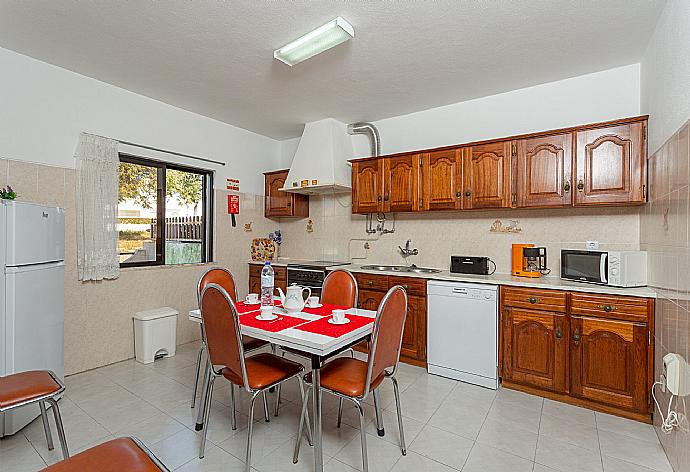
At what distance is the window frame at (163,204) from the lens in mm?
3816

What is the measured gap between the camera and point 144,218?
3887 mm

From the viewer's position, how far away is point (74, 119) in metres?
3.23

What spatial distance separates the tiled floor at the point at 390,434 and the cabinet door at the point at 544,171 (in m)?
1.65

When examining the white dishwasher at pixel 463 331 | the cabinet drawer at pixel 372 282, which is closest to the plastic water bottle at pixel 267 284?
the cabinet drawer at pixel 372 282

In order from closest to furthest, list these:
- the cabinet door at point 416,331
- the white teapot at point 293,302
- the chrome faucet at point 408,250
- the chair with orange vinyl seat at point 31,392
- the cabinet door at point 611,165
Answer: the chair with orange vinyl seat at point 31,392
the white teapot at point 293,302
the cabinet door at point 611,165
the cabinet door at point 416,331
the chrome faucet at point 408,250

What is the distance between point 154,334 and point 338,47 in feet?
10.5

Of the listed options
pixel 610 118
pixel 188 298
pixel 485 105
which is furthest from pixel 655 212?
pixel 188 298

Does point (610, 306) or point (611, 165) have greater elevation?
point (611, 165)

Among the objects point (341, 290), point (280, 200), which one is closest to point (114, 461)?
point (341, 290)

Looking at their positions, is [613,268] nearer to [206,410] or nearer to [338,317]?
[338,317]

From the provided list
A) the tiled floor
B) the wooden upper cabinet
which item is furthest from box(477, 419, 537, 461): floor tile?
the wooden upper cabinet

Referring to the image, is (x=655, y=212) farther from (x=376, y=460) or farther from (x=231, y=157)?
(x=231, y=157)

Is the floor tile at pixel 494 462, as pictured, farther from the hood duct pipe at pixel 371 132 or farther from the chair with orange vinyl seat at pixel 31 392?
the hood duct pipe at pixel 371 132

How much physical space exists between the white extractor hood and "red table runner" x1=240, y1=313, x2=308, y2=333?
7.51 feet
